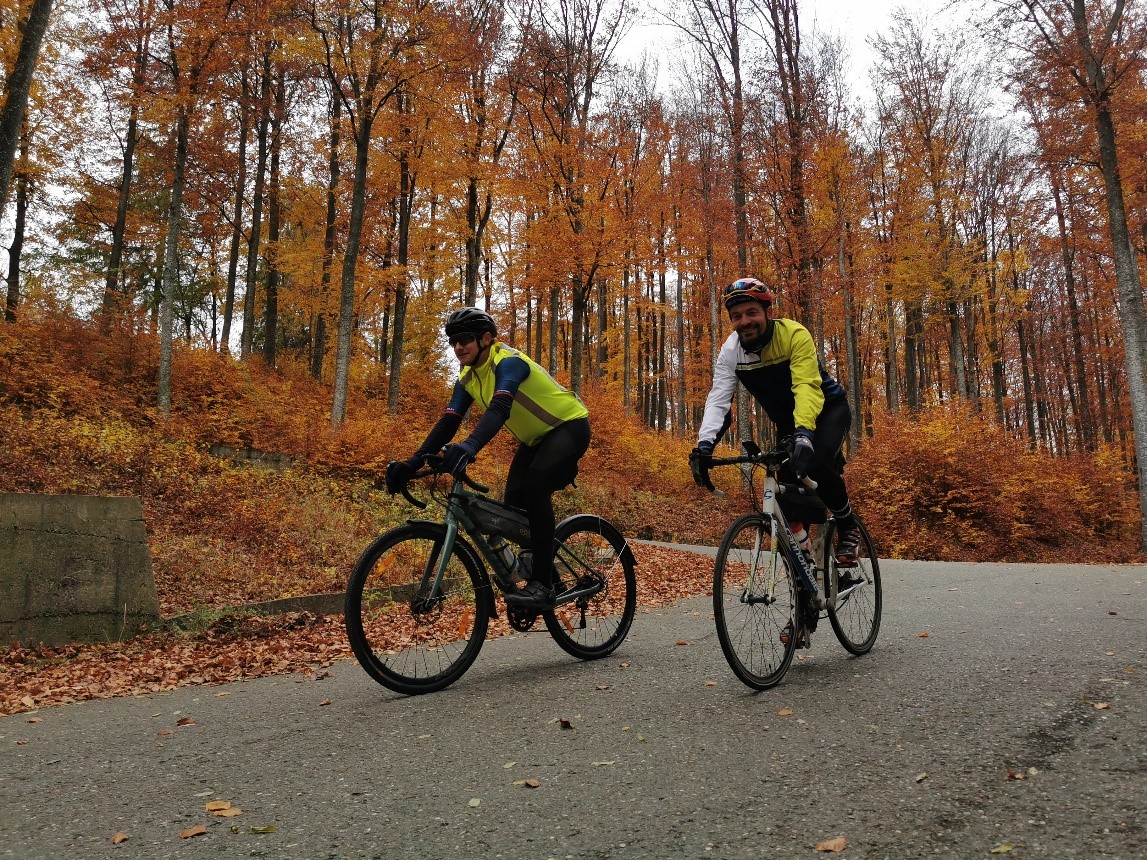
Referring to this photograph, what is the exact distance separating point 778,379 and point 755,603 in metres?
1.46

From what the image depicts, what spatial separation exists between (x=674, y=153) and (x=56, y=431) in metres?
21.6

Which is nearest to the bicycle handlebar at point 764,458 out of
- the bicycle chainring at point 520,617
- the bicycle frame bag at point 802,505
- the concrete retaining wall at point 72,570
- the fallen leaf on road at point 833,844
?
the bicycle frame bag at point 802,505

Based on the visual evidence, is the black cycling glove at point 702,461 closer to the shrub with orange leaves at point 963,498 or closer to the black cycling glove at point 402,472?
the black cycling glove at point 402,472

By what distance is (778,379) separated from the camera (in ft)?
15.2

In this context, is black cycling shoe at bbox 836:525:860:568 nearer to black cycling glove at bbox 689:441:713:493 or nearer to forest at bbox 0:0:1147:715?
black cycling glove at bbox 689:441:713:493

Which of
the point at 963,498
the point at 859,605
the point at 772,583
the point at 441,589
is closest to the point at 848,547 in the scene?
the point at 859,605

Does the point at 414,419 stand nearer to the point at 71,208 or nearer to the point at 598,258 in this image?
the point at 598,258

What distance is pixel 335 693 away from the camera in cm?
A: 452

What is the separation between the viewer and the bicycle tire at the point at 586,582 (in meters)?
5.02

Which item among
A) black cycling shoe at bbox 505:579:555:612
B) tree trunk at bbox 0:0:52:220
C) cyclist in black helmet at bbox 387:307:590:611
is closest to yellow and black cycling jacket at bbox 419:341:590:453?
cyclist in black helmet at bbox 387:307:590:611

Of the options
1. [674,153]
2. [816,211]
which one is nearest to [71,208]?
[674,153]

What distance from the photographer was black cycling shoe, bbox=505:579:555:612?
457cm

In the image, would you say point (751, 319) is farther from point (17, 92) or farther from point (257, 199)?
point (257, 199)

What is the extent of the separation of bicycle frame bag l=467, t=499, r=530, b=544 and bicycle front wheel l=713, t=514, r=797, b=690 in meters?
1.34
